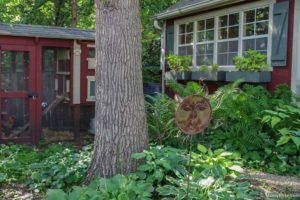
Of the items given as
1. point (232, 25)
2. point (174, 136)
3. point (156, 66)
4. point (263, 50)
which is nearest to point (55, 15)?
point (156, 66)

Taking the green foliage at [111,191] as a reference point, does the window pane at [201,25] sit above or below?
above

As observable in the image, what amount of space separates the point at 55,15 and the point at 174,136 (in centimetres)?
1292

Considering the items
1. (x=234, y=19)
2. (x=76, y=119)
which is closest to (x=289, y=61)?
(x=234, y=19)

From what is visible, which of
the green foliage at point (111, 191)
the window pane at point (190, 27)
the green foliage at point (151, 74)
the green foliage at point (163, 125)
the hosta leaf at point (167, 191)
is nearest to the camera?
the green foliage at point (111, 191)

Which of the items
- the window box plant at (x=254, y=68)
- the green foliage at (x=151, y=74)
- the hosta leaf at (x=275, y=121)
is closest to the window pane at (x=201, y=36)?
the window box plant at (x=254, y=68)

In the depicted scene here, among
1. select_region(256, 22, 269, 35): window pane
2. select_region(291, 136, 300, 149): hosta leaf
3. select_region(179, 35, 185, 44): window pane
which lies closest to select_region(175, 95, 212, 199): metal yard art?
select_region(291, 136, 300, 149): hosta leaf

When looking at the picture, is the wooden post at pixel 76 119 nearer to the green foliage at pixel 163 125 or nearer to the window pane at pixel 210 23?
the green foliage at pixel 163 125

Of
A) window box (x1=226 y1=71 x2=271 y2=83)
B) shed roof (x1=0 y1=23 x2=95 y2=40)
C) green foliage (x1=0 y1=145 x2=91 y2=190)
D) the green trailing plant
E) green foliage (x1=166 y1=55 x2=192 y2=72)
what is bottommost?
green foliage (x1=0 y1=145 x2=91 y2=190)

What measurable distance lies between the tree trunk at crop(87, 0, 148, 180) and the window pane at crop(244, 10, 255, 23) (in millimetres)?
4612

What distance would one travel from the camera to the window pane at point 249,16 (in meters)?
8.08

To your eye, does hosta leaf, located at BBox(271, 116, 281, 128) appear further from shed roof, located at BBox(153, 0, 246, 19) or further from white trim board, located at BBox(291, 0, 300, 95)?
shed roof, located at BBox(153, 0, 246, 19)

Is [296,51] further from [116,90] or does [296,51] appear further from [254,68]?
[116,90]

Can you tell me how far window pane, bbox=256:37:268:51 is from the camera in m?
7.75

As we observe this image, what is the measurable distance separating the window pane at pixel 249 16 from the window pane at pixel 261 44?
1.61 feet
